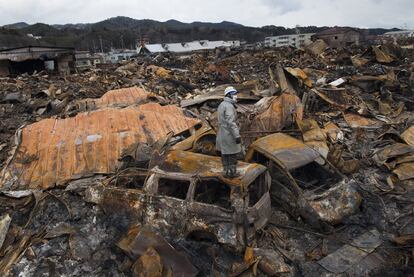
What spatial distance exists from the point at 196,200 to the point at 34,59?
Answer: 2939 centimetres

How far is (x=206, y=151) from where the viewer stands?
289 inches

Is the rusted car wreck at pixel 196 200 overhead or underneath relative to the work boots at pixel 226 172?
underneath

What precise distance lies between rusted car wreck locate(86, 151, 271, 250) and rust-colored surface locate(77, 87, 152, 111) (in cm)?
521

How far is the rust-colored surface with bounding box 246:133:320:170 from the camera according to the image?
20.2 ft

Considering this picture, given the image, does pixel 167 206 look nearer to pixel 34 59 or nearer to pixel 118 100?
pixel 118 100

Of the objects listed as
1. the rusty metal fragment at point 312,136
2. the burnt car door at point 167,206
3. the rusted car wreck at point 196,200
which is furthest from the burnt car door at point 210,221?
the rusty metal fragment at point 312,136

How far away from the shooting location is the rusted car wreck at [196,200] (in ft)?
16.7

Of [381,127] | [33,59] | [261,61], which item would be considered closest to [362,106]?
[381,127]

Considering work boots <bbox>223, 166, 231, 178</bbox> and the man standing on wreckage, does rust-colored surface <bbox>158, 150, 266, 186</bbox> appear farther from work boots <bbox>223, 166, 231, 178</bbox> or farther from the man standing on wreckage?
the man standing on wreckage

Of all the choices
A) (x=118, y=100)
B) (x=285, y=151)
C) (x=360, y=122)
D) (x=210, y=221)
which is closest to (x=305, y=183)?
(x=285, y=151)

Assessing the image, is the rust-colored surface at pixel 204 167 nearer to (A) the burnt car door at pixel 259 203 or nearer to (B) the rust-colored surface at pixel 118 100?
(A) the burnt car door at pixel 259 203

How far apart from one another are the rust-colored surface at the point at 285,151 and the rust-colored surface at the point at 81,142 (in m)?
2.55

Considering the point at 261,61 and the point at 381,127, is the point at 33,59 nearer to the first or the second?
the point at 261,61

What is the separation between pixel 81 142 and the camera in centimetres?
850
